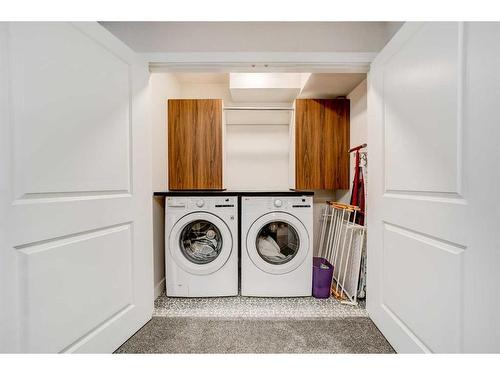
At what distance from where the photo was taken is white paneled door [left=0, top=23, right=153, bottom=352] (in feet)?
2.66

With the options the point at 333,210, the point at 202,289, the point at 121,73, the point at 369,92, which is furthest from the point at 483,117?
the point at 202,289

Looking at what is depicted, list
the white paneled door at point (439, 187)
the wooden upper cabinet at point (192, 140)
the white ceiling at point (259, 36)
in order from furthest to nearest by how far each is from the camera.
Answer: the wooden upper cabinet at point (192, 140) < the white ceiling at point (259, 36) < the white paneled door at point (439, 187)

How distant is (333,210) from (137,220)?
1.85 metres

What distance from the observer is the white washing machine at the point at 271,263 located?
182cm

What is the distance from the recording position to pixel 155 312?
Answer: 5.31 ft

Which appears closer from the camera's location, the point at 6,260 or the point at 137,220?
the point at 6,260

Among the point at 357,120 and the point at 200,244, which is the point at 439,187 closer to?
the point at 357,120

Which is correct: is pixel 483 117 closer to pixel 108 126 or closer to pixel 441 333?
pixel 441 333

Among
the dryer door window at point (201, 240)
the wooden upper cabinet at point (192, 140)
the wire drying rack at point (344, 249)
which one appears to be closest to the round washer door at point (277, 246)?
the dryer door window at point (201, 240)

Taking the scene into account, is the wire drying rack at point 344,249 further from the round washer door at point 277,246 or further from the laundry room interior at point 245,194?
the round washer door at point 277,246

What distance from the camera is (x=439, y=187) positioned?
90 centimetres

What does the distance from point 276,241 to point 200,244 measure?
0.69 m

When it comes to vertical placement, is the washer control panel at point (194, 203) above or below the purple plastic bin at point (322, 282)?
above

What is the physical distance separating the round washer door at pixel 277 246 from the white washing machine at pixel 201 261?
0.58 ft
